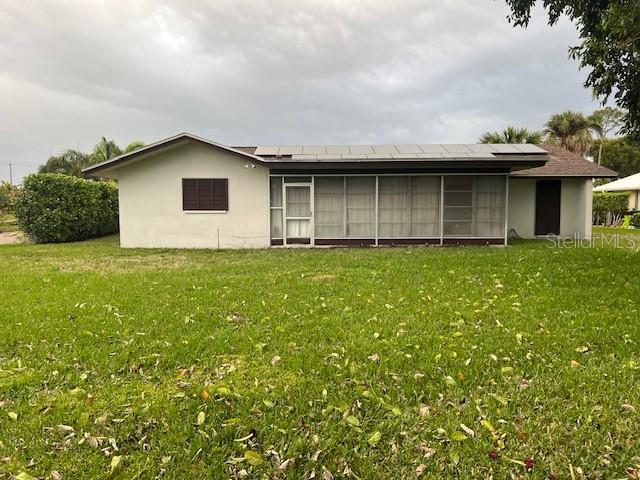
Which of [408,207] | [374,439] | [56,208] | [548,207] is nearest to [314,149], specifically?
[408,207]

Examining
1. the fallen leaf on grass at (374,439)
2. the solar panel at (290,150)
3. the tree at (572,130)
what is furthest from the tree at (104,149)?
the tree at (572,130)

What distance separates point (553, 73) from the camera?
39.4 feet

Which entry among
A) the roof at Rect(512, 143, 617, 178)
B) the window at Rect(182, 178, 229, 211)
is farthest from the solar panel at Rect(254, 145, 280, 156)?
the roof at Rect(512, 143, 617, 178)

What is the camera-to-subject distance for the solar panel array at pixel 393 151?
13367mm

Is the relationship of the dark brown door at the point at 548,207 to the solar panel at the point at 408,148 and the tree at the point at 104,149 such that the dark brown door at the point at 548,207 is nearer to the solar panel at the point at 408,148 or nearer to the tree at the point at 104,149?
the solar panel at the point at 408,148

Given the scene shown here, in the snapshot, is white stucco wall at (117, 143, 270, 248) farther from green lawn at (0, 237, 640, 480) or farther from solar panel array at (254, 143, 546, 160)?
green lawn at (0, 237, 640, 480)

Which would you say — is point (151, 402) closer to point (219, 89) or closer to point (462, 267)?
point (462, 267)

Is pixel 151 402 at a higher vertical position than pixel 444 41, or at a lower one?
lower

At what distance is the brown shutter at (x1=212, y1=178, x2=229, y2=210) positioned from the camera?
44.7 ft

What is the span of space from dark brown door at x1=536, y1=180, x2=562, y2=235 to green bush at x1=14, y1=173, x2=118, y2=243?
17316mm

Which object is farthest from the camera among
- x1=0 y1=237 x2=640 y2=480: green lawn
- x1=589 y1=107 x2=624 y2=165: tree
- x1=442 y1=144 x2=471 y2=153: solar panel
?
x1=589 y1=107 x2=624 y2=165: tree

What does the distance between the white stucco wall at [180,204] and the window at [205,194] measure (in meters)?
0.14

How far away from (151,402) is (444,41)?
14.4 metres

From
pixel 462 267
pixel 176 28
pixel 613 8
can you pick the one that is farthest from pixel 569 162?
pixel 176 28
